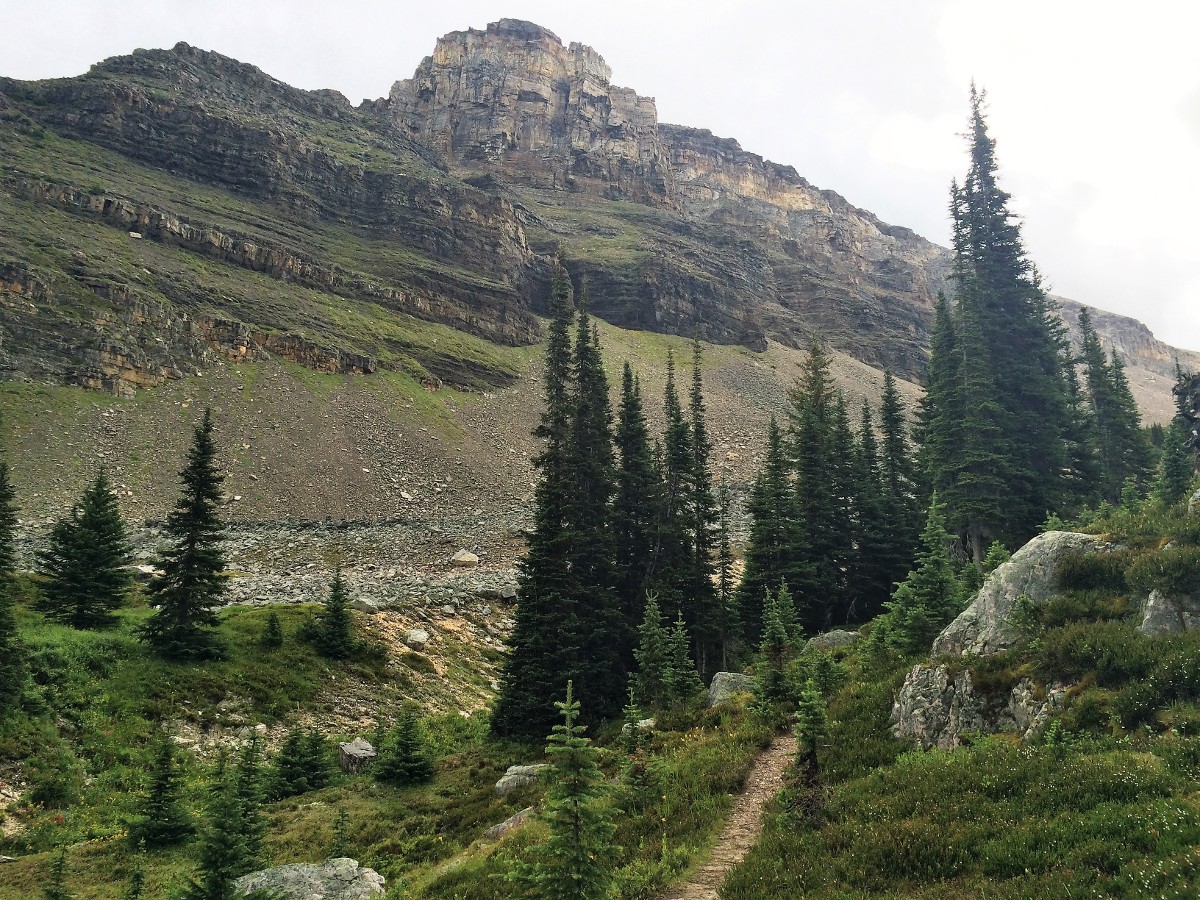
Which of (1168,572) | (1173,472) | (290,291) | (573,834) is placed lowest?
(573,834)

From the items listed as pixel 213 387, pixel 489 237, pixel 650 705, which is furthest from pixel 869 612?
pixel 489 237

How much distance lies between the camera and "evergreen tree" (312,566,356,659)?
1258 inches

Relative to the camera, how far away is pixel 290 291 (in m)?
104

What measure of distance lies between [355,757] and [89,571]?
49.9ft

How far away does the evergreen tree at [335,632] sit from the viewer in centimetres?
3195

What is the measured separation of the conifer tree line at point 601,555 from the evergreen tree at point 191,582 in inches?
523

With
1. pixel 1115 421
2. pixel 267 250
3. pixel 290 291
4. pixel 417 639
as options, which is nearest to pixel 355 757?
pixel 417 639

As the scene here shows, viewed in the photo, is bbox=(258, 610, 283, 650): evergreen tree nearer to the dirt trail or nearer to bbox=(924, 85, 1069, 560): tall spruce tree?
the dirt trail

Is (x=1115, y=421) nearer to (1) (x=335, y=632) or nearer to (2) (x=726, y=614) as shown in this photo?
(2) (x=726, y=614)

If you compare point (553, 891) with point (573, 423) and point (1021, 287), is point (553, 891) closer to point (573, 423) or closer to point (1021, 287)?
point (573, 423)

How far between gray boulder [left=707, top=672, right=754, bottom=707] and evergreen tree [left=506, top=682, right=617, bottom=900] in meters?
14.4

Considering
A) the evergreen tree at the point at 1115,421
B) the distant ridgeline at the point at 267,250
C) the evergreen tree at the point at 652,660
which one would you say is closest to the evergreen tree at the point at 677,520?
the evergreen tree at the point at 652,660

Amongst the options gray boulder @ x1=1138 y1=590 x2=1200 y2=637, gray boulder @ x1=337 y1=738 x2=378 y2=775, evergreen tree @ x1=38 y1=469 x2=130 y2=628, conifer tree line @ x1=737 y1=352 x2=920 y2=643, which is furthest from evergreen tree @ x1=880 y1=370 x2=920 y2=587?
evergreen tree @ x1=38 y1=469 x2=130 y2=628

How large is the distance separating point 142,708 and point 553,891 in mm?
22853
